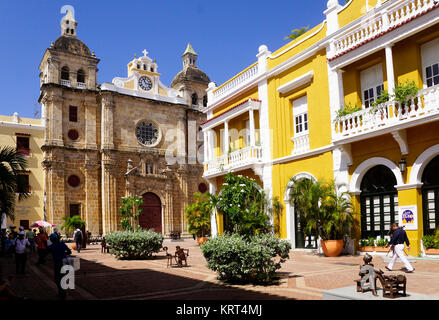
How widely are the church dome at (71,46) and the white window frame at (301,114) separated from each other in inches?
927

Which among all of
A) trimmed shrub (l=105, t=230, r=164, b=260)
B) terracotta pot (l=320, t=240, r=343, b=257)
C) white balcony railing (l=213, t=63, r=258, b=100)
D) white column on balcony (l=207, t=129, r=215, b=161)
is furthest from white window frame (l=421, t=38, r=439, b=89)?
white column on balcony (l=207, t=129, r=215, b=161)

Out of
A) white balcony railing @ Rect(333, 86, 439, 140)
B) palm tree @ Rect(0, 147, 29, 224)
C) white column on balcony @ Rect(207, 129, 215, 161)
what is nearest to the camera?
white balcony railing @ Rect(333, 86, 439, 140)

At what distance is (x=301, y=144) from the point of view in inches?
706

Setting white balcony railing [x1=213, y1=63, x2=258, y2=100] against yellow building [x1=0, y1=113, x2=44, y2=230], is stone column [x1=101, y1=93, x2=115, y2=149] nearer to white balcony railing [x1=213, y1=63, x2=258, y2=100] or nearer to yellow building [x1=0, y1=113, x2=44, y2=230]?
yellow building [x1=0, y1=113, x2=44, y2=230]

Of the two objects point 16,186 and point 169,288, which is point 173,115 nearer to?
point 16,186

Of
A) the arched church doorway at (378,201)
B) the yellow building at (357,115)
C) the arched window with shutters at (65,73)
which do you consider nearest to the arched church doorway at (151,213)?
the arched window with shutters at (65,73)

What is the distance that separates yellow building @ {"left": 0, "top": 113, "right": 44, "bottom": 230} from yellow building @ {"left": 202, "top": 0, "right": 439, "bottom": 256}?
18.6m

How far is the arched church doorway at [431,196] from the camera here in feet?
41.9

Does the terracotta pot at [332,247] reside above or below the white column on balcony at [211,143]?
below

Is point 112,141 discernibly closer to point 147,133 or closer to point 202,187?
point 147,133

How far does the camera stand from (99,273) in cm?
1260

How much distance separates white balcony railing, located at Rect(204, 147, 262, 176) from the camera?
64.6 feet

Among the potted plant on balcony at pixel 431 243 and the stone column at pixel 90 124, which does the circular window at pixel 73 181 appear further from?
the potted plant on balcony at pixel 431 243

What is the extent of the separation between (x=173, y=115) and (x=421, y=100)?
28.5 metres
